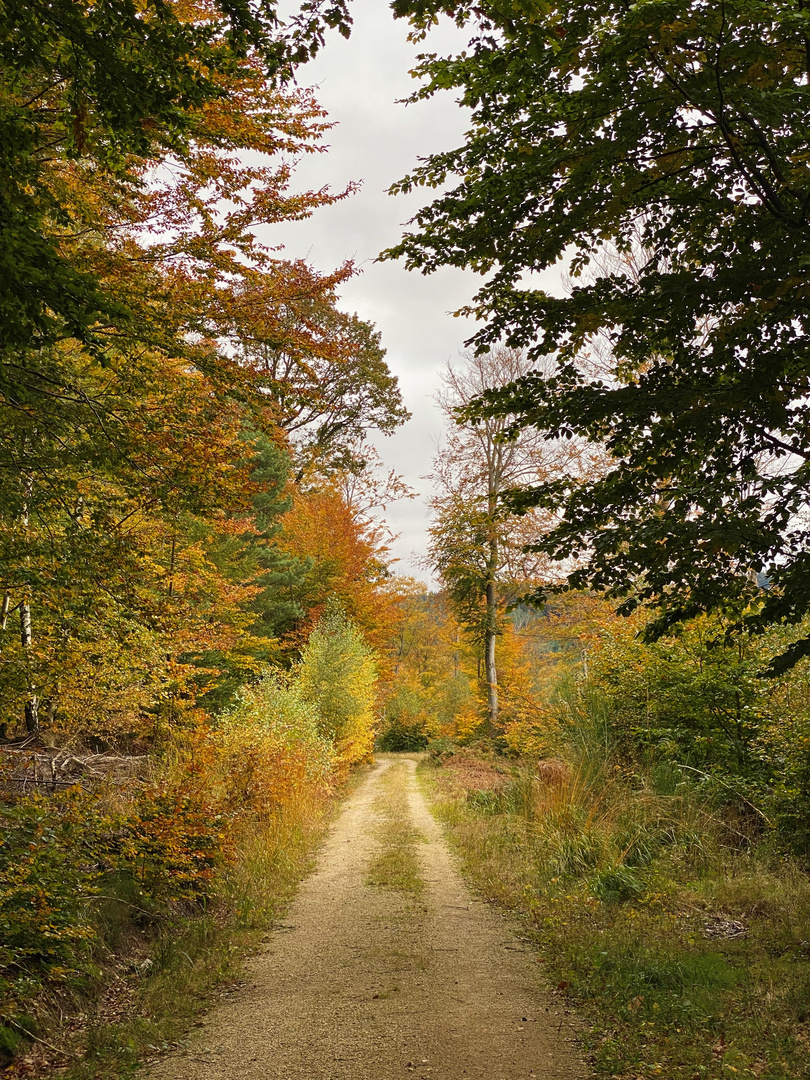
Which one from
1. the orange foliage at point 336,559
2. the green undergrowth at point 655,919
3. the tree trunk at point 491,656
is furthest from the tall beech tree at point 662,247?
the orange foliage at point 336,559

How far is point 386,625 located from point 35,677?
75.1 feet

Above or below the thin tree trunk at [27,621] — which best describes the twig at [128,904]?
below

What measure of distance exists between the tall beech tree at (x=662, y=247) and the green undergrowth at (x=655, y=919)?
231cm

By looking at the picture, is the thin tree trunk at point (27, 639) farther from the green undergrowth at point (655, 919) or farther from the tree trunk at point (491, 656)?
the tree trunk at point (491, 656)

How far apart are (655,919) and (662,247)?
562 cm

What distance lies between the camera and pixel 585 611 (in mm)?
15703

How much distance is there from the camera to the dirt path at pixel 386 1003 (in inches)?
149

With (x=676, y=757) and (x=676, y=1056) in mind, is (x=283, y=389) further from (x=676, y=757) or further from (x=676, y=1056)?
(x=676, y=757)

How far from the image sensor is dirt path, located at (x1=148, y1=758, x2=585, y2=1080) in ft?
12.4

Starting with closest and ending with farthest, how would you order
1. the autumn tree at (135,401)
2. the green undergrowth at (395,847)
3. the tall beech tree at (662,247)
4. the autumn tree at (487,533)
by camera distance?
the tall beech tree at (662,247) → the autumn tree at (135,401) → the green undergrowth at (395,847) → the autumn tree at (487,533)

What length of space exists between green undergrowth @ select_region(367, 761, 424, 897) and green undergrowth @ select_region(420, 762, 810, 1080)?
704 millimetres

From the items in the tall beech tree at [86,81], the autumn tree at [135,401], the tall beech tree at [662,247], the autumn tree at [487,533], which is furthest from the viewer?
the autumn tree at [487,533]

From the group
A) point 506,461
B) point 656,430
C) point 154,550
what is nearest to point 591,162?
point 656,430

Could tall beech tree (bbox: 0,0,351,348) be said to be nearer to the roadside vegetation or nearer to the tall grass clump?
the roadside vegetation
